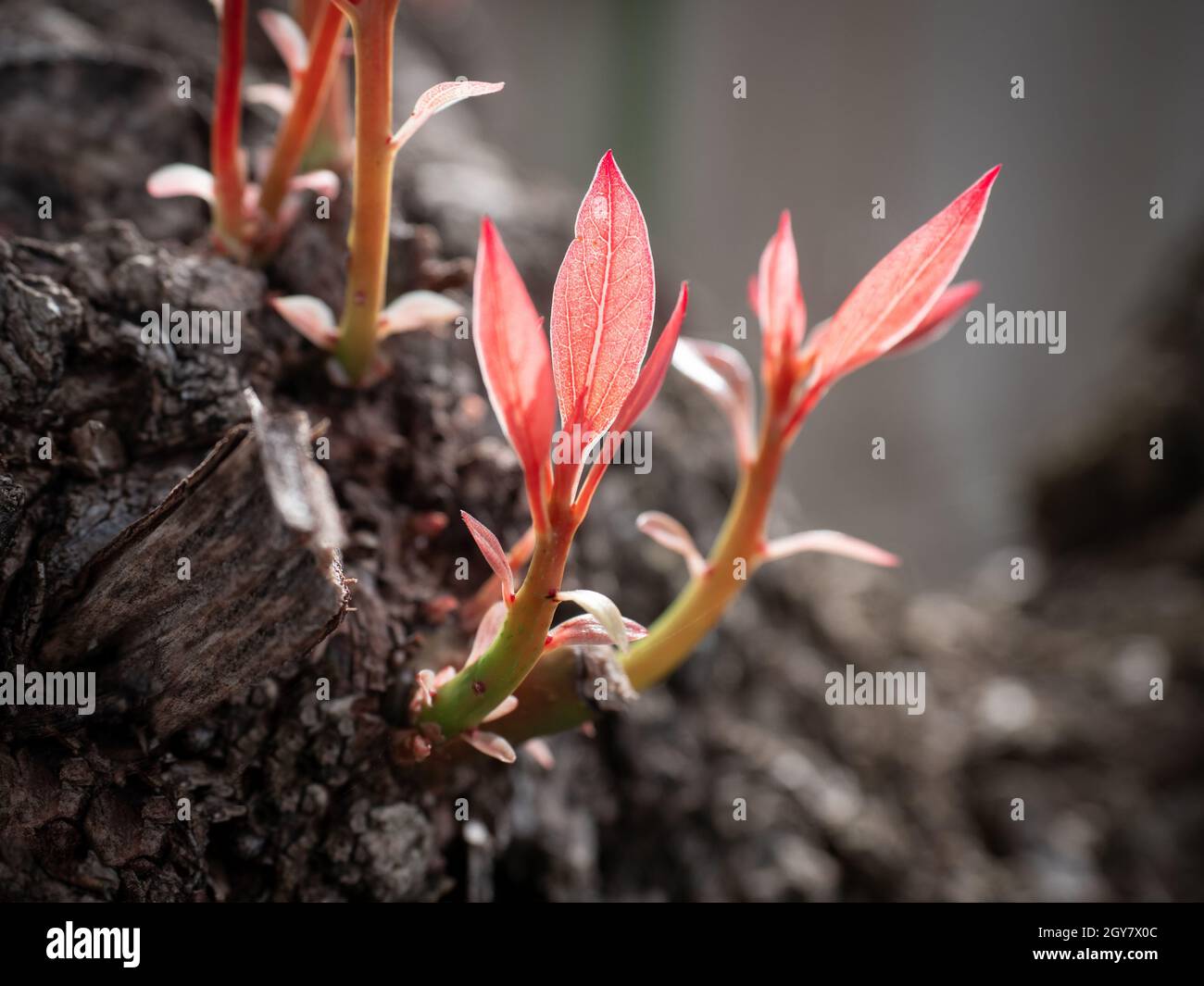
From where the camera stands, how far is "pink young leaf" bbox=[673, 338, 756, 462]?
0.58 metres

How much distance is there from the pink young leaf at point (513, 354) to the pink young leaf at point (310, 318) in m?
0.19

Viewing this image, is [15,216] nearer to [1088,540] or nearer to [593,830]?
[593,830]

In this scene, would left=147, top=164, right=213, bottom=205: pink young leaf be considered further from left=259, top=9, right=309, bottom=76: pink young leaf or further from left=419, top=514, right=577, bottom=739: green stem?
left=419, top=514, right=577, bottom=739: green stem

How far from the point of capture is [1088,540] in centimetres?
146

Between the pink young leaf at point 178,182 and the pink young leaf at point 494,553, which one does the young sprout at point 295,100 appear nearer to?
the pink young leaf at point 178,182

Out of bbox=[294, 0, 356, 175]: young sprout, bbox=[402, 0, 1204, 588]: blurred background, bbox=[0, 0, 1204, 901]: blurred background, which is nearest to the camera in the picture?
bbox=[0, 0, 1204, 901]: blurred background

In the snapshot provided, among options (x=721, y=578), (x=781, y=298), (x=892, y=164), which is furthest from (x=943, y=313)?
(x=892, y=164)

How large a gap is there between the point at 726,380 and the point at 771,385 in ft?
0.20

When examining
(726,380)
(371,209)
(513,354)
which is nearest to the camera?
(513,354)

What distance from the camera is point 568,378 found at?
415mm

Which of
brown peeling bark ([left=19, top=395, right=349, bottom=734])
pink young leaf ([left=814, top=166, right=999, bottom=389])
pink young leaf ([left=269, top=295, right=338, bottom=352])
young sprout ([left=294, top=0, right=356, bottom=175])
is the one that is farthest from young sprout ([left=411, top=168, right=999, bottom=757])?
young sprout ([left=294, top=0, right=356, bottom=175])

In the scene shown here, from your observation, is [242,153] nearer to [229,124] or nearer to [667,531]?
[229,124]
